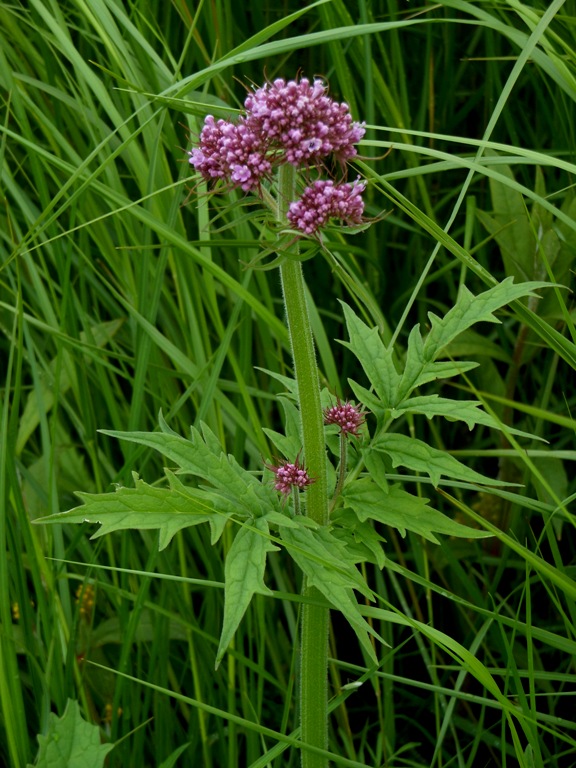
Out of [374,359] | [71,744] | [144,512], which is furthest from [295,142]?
[71,744]

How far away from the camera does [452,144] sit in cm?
298

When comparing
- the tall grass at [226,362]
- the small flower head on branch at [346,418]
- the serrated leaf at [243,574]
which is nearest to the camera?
the serrated leaf at [243,574]

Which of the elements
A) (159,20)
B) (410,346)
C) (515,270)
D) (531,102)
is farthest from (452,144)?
(410,346)

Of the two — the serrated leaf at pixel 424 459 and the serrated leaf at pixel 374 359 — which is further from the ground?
the serrated leaf at pixel 374 359

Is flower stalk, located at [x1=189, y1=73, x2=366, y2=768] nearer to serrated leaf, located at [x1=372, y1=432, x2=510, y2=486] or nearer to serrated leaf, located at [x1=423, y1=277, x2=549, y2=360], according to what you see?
serrated leaf, located at [x1=372, y1=432, x2=510, y2=486]

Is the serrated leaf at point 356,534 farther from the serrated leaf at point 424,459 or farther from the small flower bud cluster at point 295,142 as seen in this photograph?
the small flower bud cluster at point 295,142

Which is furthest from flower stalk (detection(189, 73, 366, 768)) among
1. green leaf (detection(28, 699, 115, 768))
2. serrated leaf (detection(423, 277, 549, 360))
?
green leaf (detection(28, 699, 115, 768))

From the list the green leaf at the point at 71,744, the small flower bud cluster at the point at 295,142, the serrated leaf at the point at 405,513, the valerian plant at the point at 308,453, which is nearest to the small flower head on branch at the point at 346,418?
the valerian plant at the point at 308,453

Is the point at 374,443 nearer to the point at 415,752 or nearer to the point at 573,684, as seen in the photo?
the point at 415,752

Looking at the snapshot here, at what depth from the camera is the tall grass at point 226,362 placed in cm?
204

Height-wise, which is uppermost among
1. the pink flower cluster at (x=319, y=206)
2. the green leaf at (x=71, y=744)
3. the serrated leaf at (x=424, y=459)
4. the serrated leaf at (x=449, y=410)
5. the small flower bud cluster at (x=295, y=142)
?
the small flower bud cluster at (x=295, y=142)

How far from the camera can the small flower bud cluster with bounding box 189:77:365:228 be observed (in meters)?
1.41

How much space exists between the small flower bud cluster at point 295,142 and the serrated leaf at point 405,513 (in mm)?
469

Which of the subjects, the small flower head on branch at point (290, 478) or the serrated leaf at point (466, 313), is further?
the serrated leaf at point (466, 313)
